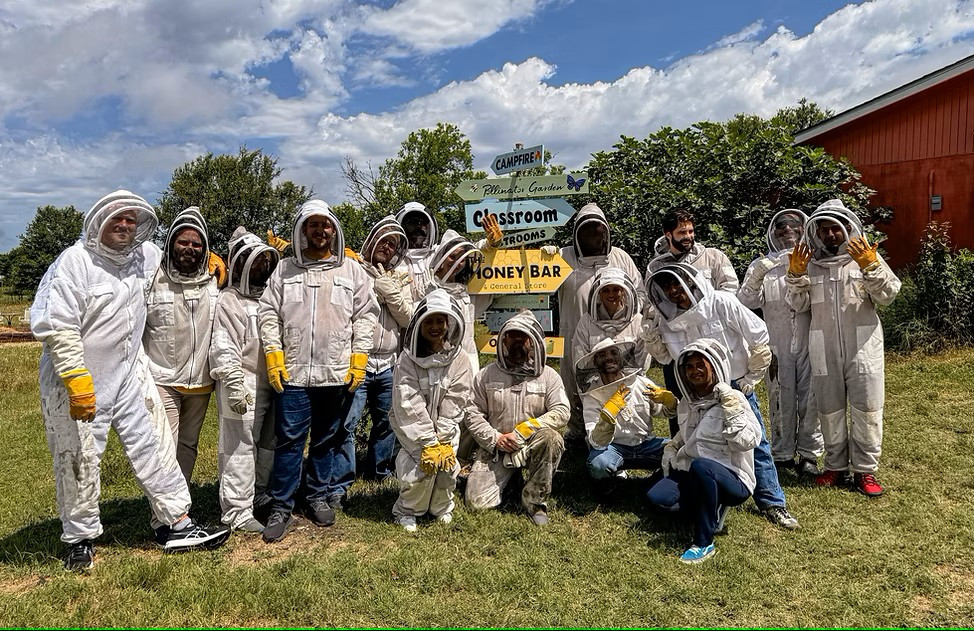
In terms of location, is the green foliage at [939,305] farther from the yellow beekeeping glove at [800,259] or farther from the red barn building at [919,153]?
the yellow beekeeping glove at [800,259]

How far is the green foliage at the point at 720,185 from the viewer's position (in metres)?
11.0

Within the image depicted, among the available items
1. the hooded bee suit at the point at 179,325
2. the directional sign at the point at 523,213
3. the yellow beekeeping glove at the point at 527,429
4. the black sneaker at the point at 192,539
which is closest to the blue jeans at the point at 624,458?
the yellow beekeeping glove at the point at 527,429

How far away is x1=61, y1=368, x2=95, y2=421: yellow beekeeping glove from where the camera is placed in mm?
4086

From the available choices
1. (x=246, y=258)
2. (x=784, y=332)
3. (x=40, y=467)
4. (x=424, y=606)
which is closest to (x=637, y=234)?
(x=784, y=332)

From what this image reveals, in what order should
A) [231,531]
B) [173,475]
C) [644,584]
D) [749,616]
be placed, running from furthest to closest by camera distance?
[231,531] → [173,475] → [644,584] → [749,616]

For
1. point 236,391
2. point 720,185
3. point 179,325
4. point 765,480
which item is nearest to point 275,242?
point 179,325

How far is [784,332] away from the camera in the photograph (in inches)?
246

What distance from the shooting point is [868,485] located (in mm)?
5605

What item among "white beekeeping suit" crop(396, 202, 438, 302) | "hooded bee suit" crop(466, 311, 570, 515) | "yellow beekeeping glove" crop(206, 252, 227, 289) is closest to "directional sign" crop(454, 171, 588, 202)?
"white beekeeping suit" crop(396, 202, 438, 302)

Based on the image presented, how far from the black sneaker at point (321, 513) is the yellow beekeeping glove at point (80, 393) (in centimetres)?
184

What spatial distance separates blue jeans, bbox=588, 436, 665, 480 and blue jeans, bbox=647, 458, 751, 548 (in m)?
0.81

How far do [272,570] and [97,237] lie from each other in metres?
2.55

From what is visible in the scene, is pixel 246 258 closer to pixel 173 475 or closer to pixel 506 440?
pixel 173 475

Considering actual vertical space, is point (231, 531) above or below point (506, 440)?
below
